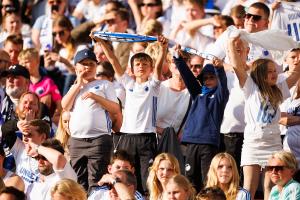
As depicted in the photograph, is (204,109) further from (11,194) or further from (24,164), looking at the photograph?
(11,194)

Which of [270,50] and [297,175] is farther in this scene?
[270,50]

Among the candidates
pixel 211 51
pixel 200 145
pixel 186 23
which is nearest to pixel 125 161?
pixel 200 145

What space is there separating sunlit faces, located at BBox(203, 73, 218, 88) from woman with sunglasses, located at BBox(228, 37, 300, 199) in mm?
676

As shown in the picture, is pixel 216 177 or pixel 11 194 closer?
pixel 11 194

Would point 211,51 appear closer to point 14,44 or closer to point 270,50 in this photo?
point 270,50

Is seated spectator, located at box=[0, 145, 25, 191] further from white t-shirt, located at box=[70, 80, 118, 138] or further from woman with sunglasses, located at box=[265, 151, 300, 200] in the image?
woman with sunglasses, located at box=[265, 151, 300, 200]

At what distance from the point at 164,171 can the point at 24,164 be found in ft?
6.29

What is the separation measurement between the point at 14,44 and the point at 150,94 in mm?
3895

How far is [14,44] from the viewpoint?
64.6 ft

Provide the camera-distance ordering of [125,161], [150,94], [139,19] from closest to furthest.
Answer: [125,161], [150,94], [139,19]

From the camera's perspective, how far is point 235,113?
53.7ft

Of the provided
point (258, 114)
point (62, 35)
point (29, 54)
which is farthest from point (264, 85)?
point (62, 35)

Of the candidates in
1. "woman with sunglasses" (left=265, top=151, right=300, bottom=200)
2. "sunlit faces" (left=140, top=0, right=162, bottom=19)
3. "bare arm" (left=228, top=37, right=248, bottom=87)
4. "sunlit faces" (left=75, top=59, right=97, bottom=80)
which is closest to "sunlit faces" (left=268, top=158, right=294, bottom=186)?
"woman with sunglasses" (left=265, top=151, right=300, bottom=200)

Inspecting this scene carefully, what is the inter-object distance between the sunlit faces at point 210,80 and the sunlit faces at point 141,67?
0.74 m
